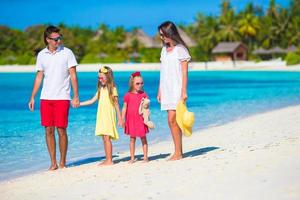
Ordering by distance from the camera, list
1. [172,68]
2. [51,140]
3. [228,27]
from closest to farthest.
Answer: [172,68]
[51,140]
[228,27]

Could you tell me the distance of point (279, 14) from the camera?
241ft

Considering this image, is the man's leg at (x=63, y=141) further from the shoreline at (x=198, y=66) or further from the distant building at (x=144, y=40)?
the distant building at (x=144, y=40)

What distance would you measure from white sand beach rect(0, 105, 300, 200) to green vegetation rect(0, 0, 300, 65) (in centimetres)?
6556

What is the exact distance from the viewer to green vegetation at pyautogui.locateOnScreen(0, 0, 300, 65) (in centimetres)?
7250

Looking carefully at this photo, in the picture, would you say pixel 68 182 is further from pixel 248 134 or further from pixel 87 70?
pixel 87 70

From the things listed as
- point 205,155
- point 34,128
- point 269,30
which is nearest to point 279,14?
point 269,30

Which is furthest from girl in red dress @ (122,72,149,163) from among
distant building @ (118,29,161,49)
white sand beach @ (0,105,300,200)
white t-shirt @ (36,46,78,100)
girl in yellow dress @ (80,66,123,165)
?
distant building @ (118,29,161,49)

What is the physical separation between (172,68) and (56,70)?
4.35 feet

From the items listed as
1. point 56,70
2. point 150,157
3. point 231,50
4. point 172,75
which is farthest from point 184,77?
point 231,50

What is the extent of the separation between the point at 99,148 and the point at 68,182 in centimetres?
384

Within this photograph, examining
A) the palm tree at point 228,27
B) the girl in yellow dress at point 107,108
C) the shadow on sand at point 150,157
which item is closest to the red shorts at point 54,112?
the girl in yellow dress at point 107,108

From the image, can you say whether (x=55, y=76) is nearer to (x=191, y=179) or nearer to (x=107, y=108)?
(x=107, y=108)

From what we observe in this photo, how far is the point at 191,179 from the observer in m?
5.12

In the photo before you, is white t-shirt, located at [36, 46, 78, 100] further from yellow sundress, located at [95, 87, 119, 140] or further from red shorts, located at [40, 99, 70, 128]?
yellow sundress, located at [95, 87, 119, 140]
